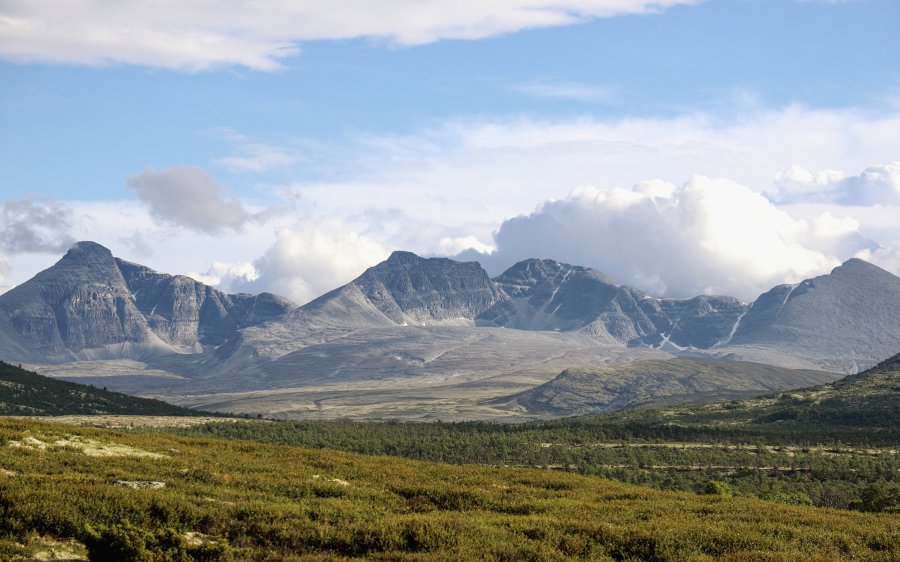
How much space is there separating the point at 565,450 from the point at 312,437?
41491 millimetres

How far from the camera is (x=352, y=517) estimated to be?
33.5 meters

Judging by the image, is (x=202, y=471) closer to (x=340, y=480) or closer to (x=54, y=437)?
(x=340, y=480)

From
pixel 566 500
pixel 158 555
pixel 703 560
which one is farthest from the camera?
pixel 566 500

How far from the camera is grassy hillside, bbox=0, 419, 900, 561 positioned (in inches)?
1125

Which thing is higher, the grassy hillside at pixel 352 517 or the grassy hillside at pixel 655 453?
the grassy hillside at pixel 352 517

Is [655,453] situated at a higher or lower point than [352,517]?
lower

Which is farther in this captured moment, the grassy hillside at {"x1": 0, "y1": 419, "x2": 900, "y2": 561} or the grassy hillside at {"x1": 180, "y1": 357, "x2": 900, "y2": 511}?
the grassy hillside at {"x1": 180, "y1": 357, "x2": 900, "y2": 511}

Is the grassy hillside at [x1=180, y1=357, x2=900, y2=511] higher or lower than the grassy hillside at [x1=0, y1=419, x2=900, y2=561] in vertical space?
lower

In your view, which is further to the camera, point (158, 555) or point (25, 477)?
point (25, 477)

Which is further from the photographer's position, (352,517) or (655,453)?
(655,453)

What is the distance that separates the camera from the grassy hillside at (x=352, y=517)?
28562 mm

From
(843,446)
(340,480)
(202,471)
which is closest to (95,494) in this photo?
(202,471)

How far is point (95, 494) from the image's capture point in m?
32.0

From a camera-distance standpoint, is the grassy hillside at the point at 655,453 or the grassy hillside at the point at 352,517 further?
the grassy hillside at the point at 655,453
